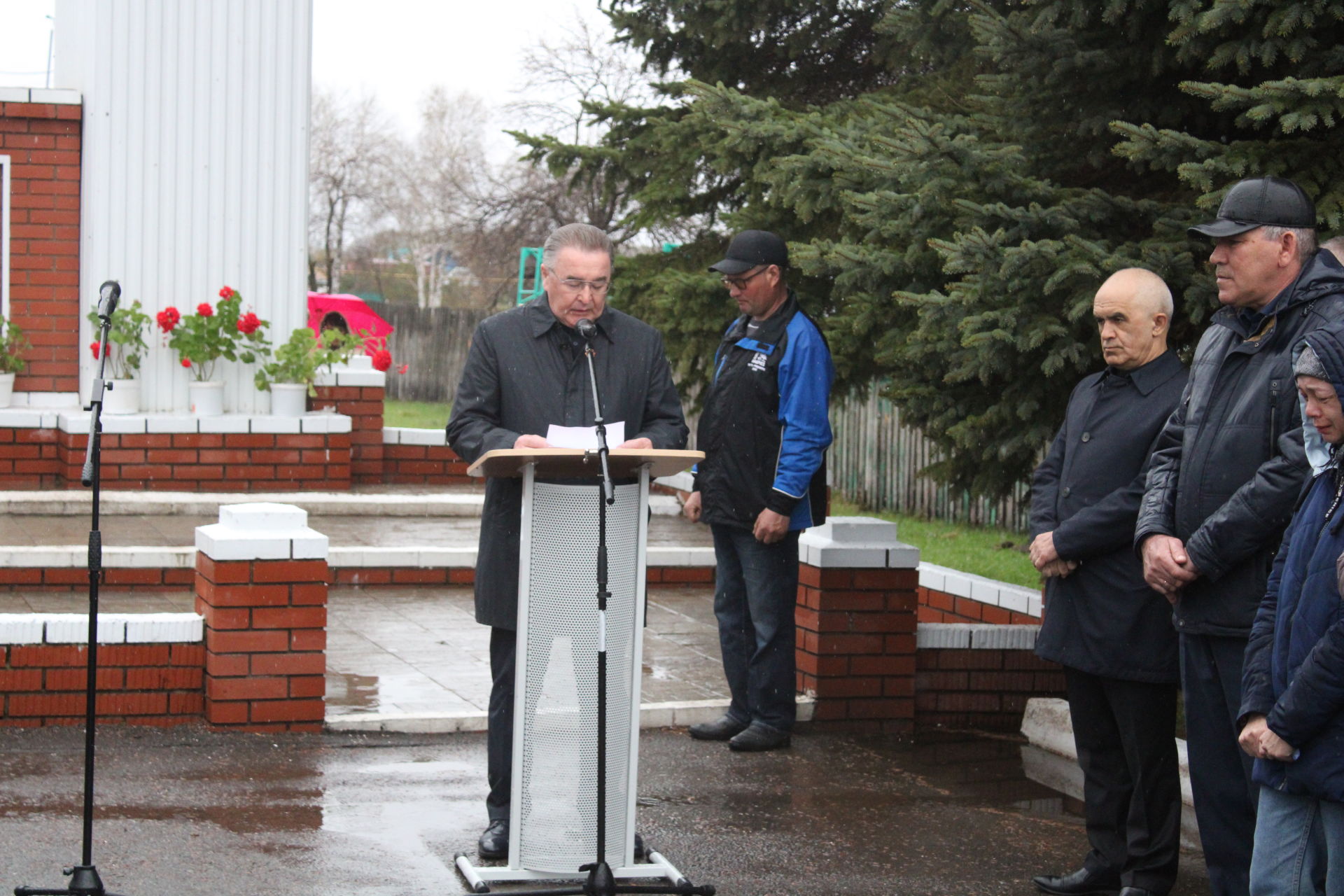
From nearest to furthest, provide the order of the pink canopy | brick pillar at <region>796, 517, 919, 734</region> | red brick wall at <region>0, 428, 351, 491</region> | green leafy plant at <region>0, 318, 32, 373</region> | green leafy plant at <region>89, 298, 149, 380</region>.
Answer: brick pillar at <region>796, 517, 919, 734</region>
red brick wall at <region>0, 428, 351, 491</region>
green leafy plant at <region>89, 298, 149, 380</region>
green leafy plant at <region>0, 318, 32, 373</region>
the pink canopy

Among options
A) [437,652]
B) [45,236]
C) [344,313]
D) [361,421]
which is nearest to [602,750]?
[437,652]

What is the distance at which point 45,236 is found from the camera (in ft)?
38.7

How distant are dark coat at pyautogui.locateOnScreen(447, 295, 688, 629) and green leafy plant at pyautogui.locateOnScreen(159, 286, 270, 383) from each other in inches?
286

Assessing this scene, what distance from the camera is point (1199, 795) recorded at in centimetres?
416

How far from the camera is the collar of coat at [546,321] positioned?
4816 mm

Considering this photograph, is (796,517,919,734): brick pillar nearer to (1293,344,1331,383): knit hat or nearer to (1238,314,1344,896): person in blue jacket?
(1238,314,1344,896): person in blue jacket

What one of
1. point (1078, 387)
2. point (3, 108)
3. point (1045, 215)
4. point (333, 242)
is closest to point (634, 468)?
point (1078, 387)

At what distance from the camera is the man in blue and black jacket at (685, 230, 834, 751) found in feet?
19.9

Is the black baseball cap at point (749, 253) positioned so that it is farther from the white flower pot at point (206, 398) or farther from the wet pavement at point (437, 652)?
the white flower pot at point (206, 398)

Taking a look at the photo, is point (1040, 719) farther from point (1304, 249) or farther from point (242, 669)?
point (242, 669)

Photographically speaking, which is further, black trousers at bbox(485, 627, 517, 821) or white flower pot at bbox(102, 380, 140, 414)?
white flower pot at bbox(102, 380, 140, 414)

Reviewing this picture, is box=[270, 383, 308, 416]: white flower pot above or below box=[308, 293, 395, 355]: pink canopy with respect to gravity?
below

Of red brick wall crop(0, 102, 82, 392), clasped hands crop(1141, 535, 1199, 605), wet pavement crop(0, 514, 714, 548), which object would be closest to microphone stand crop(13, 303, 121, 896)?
clasped hands crop(1141, 535, 1199, 605)

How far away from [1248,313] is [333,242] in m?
60.8
